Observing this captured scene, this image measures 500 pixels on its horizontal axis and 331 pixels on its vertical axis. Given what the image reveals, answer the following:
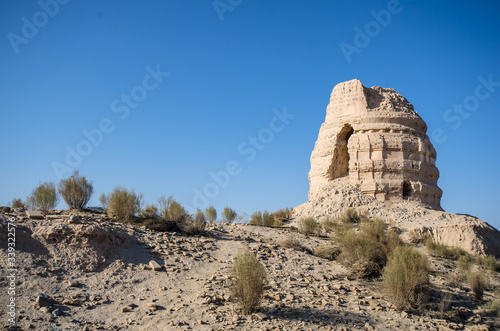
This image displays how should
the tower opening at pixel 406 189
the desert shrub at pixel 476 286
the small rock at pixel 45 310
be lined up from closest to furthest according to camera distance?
the small rock at pixel 45 310 → the desert shrub at pixel 476 286 → the tower opening at pixel 406 189

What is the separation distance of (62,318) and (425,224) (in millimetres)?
13300

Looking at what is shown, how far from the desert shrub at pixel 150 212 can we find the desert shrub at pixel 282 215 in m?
6.22

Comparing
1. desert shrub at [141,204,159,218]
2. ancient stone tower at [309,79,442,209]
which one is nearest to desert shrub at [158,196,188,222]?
desert shrub at [141,204,159,218]

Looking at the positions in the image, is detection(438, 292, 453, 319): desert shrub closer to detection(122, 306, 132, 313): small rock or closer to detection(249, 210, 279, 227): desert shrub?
detection(122, 306, 132, 313): small rock

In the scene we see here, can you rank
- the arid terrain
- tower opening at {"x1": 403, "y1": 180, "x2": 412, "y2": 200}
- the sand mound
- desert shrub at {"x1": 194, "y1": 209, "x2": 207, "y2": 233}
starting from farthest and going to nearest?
1. tower opening at {"x1": 403, "y1": 180, "x2": 412, "y2": 200}
2. the sand mound
3. desert shrub at {"x1": 194, "y1": 209, "x2": 207, "y2": 233}
4. the arid terrain

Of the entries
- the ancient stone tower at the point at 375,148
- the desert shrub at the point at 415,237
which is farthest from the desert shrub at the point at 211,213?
the desert shrub at the point at 415,237

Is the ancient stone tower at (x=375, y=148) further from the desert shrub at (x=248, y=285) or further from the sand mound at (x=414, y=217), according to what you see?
the desert shrub at (x=248, y=285)

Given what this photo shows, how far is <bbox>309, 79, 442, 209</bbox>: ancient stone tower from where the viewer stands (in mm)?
17047

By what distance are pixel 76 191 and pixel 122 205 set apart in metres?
1.95

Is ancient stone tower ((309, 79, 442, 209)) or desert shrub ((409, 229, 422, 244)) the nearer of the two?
desert shrub ((409, 229, 422, 244))

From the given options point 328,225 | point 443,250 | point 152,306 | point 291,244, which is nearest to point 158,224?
point 291,244

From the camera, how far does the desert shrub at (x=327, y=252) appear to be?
11.4 metres

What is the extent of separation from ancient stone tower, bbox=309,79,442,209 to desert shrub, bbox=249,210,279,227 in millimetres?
2610

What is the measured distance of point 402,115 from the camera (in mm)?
18125
